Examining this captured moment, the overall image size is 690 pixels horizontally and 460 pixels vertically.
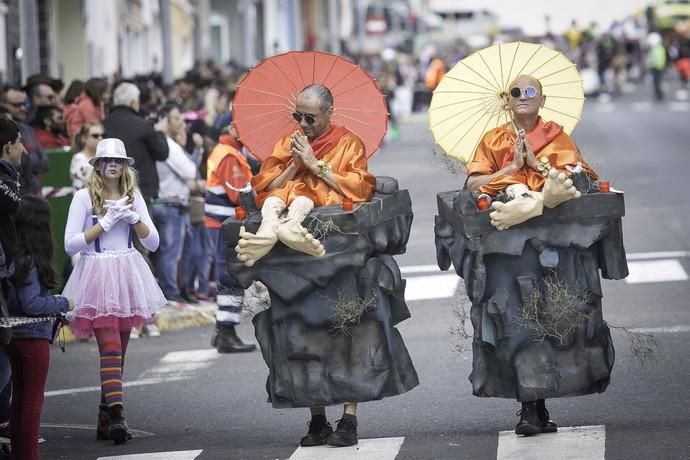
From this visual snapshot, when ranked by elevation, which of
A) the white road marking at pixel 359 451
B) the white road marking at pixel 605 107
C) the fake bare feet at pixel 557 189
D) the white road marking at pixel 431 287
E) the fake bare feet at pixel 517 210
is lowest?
the white road marking at pixel 605 107

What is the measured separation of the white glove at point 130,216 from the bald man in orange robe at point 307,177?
41.6 inches

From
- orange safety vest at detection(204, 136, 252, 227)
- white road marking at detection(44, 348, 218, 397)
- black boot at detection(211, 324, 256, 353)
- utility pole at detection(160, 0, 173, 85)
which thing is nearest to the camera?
white road marking at detection(44, 348, 218, 397)

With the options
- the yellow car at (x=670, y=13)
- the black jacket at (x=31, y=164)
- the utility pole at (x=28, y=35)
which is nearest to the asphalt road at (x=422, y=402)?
the black jacket at (x=31, y=164)

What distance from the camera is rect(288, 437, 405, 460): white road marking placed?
874 cm

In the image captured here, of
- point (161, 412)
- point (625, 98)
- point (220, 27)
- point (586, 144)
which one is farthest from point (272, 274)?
point (220, 27)

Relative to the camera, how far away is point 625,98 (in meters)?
53.3

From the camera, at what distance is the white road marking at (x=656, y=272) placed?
15492mm

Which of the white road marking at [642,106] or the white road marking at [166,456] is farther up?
the white road marking at [166,456]

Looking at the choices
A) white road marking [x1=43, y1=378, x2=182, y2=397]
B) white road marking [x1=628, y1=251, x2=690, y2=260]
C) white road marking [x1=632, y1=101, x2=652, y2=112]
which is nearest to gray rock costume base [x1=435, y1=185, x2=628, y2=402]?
white road marking [x1=43, y1=378, x2=182, y2=397]

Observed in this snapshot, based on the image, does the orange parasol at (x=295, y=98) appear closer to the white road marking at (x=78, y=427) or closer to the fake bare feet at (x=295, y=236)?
the fake bare feet at (x=295, y=236)

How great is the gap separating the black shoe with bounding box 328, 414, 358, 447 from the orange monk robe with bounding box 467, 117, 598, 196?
1.39m

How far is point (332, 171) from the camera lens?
29.0 feet

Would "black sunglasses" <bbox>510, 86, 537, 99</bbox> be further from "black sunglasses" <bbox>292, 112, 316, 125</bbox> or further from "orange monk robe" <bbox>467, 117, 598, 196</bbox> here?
"black sunglasses" <bbox>292, 112, 316, 125</bbox>

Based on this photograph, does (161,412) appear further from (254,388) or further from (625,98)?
(625,98)
